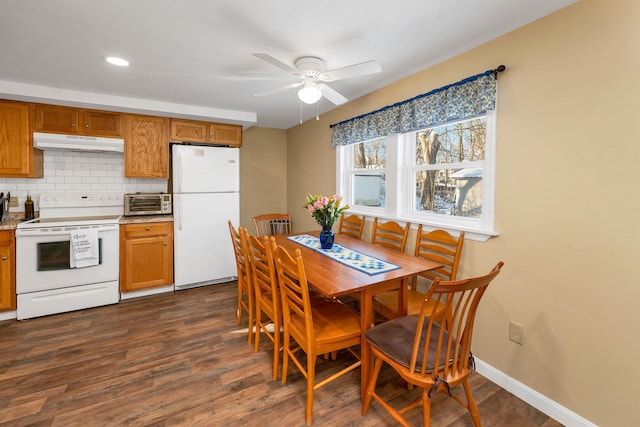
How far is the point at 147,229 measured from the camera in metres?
3.50

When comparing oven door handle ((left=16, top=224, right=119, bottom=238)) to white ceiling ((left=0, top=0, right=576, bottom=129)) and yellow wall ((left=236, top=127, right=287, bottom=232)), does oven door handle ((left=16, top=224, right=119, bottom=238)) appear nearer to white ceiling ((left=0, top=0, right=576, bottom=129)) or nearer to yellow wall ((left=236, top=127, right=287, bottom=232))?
white ceiling ((left=0, top=0, right=576, bottom=129))

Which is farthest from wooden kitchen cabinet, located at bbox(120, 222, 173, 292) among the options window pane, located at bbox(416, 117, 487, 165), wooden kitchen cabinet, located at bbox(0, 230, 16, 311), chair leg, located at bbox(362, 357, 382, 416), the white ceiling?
window pane, located at bbox(416, 117, 487, 165)

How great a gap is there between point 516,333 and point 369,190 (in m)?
1.95

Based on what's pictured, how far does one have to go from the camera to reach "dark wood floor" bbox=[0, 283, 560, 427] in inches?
67.5

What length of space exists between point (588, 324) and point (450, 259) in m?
0.83

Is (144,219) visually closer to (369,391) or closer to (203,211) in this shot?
(203,211)

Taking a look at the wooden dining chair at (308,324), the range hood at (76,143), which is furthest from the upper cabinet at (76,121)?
the wooden dining chair at (308,324)

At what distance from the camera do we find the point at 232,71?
2.56 meters

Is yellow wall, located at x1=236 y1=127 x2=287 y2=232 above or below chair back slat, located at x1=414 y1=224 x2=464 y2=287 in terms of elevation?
above

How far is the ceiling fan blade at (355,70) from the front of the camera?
185cm

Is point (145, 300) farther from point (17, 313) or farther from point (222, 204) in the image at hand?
point (222, 204)

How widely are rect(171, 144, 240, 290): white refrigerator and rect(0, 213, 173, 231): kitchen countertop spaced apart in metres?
0.15

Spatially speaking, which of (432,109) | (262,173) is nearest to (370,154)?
(432,109)

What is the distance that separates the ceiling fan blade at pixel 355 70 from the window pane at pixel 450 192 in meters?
1.09
